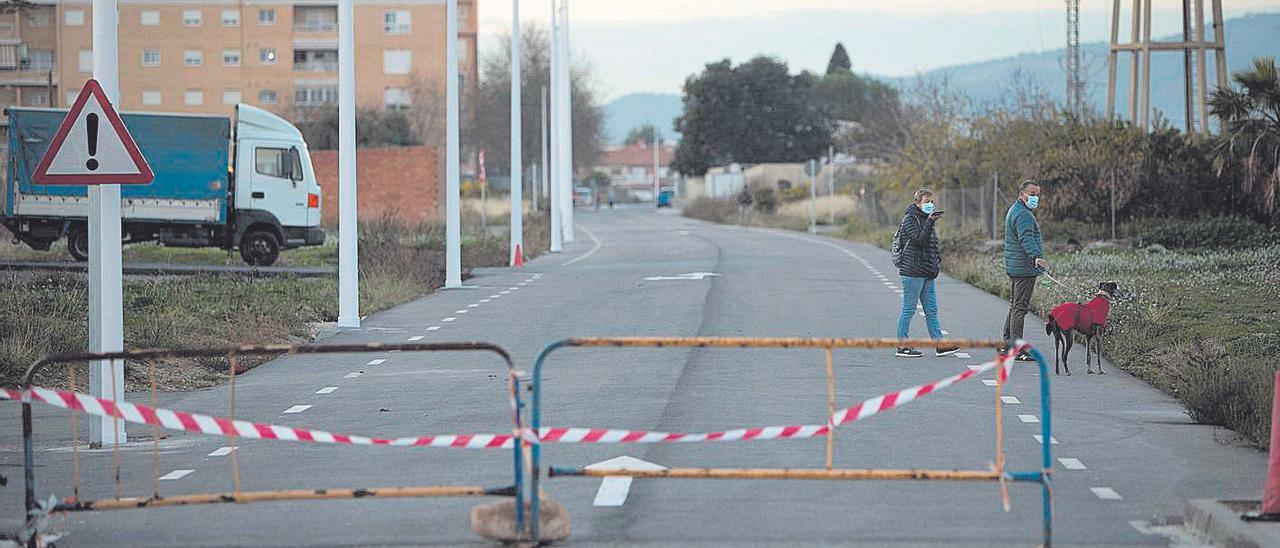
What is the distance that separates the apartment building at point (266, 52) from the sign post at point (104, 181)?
55.0 meters

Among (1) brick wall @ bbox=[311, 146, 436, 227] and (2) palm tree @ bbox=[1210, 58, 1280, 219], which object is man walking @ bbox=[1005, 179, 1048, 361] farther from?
(1) brick wall @ bbox=[311, 146, 436, 227]

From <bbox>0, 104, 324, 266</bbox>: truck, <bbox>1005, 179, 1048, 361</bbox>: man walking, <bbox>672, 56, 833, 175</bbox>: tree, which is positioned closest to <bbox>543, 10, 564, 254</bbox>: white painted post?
<bbox>0, 104, 324, 266</bbox>: truck

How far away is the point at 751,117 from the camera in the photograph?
108 meters

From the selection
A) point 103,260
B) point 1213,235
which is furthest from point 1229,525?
point 1213,235

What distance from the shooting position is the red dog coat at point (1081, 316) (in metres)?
14.3

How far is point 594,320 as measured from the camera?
65.8 feet

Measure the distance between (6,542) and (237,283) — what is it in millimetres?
17089

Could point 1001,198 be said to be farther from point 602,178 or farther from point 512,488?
point 602,178

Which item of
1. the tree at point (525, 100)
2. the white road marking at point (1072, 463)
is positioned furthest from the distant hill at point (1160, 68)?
the white road marking at point (1072, 463)

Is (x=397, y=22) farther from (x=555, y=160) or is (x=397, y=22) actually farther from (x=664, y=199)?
(x=664, y=199)

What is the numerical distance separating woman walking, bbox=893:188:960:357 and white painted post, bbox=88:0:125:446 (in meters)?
8.14

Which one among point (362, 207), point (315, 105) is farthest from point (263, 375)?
point (315, 105)

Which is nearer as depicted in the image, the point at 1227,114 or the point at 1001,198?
the point at 1227,114

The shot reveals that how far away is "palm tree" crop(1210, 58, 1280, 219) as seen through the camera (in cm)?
3341
